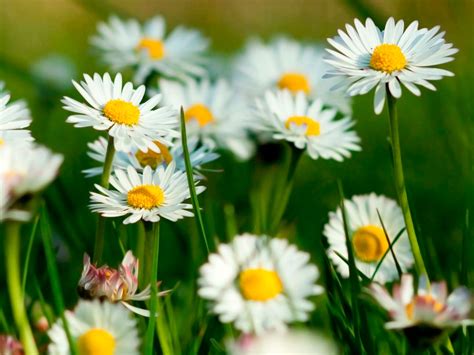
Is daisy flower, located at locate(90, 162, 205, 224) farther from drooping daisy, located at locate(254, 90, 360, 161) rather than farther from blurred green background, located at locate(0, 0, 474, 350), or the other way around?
drooping daisy, located at locate(254, 90, 360, 161)

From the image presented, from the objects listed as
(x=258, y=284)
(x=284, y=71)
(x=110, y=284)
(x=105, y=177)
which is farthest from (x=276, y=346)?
(x=284, y=71)

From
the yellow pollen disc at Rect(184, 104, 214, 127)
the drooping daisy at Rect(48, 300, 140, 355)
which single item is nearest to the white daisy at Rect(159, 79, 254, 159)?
the yellow pollen disc at Rect(184, 104, 214, 127)

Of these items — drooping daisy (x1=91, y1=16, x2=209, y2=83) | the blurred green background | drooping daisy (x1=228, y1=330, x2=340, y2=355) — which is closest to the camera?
drooping daisy (x1=228, y1=330, x2=340, y2=355)

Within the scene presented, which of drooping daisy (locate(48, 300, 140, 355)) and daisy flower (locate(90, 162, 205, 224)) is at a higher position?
daisy flower (locate(90, 162, 205, 224))

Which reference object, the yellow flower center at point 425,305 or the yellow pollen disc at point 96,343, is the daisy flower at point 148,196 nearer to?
the yellow pollen disc at point 96,343

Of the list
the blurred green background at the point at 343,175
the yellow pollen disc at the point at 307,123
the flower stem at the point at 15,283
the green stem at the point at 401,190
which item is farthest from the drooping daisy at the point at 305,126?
the flower stem at the point at 15,283

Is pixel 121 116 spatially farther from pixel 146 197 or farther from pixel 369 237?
pixel 369 237

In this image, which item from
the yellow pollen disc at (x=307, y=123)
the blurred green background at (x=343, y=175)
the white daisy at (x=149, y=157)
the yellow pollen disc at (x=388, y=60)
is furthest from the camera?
the blurred green background at (x=343, y=175)
